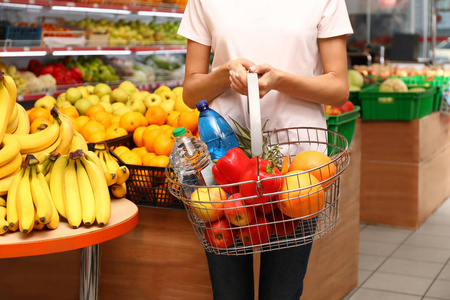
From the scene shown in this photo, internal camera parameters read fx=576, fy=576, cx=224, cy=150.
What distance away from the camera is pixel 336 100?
5.96ft

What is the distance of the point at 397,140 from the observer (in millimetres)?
4656

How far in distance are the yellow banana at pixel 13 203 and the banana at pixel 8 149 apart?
85mm

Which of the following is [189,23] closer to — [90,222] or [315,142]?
[315,142]

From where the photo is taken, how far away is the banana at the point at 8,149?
1704mm

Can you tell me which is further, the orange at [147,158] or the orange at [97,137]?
the orange at [97,137]

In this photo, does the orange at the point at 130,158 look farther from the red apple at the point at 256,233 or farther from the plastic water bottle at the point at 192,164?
the red apple at the point at 256,233

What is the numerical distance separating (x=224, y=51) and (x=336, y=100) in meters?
0.39

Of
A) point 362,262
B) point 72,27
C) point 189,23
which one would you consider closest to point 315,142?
point 189,23

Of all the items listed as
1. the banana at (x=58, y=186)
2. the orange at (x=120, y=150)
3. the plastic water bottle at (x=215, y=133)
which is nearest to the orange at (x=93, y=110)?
the orange at (x=120, y=150)

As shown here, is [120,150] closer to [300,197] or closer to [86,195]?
[86,195]

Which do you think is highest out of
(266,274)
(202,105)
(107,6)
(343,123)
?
(107,6)

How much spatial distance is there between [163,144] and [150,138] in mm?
126

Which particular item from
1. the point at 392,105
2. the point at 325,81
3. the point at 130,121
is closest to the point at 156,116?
the point at 130,121

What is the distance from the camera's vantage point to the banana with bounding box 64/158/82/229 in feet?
5.34
